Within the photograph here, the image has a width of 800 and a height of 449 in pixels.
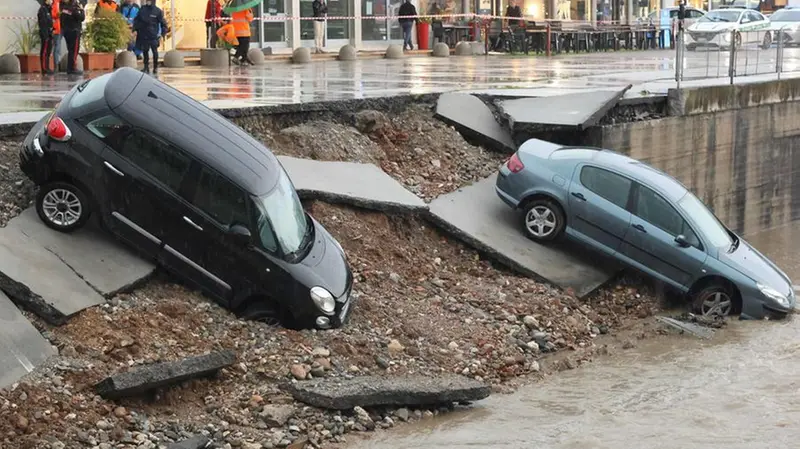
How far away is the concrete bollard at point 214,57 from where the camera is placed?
1208 inches

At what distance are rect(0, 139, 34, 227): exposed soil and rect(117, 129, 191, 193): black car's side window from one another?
3.94 ft

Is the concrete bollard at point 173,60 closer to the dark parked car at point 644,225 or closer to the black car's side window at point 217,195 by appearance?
the dark parked car at point 644,225

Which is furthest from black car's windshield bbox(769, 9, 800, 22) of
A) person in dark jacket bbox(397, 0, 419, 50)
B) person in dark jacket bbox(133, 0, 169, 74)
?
person in dark jacket bbox(133, 0, 169, 74)

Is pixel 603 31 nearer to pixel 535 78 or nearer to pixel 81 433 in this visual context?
pixel 535 78

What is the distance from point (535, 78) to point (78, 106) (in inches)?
609

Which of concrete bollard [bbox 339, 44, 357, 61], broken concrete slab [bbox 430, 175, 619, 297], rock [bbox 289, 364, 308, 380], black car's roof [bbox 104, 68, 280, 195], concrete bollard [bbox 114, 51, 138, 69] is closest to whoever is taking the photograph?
rock [bbox 289, 364, 308, 380]

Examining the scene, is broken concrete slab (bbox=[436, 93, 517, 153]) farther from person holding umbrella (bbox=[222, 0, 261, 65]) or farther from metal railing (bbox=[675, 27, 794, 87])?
person holding umbrella (bbox=[222, 0, 261, 65])

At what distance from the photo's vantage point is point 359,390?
1042 cm

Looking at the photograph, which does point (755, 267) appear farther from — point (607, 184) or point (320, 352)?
point (320, 352)

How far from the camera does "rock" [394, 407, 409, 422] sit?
34.7ft

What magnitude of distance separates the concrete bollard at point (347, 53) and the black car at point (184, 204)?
2411 cm

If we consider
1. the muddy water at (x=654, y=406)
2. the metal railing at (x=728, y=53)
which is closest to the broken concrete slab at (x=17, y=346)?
the muddy water at (x=654, y=406)

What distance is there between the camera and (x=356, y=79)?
2462 cm

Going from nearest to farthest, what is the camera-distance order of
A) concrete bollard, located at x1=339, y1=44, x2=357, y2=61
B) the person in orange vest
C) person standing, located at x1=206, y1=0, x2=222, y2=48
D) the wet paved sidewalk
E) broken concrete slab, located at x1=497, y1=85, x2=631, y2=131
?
broken concrete slab, located at x1=497, y1=85, x2=631, y2=131 < the wet paved sidewalk < the person in orange vest < person standing, located at x1=206, y1=0, x2=222, y2=48 < concrete bollard, located at x1=339, y1=44, x2=357, y2=61
